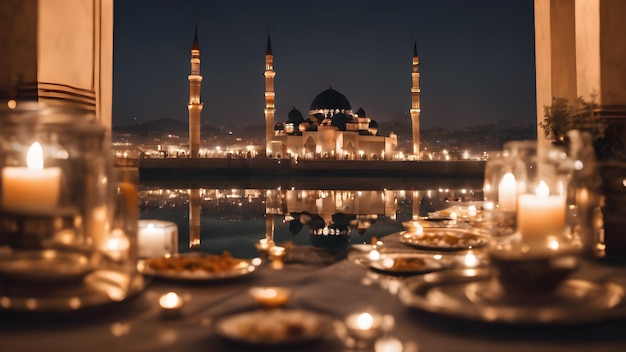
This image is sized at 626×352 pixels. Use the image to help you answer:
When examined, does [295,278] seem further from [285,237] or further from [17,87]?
[285,237]

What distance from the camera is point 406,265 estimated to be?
4.73ft

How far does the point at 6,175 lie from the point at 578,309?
3.21ft

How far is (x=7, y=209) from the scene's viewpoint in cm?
101

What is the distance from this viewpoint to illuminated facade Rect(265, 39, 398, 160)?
23344 mm

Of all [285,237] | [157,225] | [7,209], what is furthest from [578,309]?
[285,237]

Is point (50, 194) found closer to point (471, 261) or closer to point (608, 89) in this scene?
point (471, 261)

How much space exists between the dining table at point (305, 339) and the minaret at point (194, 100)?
19.4m

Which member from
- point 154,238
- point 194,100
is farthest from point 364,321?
point 194,100

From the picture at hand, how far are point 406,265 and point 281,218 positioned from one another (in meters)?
4.45

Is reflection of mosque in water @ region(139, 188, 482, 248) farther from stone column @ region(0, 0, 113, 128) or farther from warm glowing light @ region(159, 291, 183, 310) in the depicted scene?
warm glowing light @ region(159, 291, 183, 310)

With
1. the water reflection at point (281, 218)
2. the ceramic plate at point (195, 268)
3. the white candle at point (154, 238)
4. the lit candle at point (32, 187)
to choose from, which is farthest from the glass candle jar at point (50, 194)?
the water reflection at point (281, 218)

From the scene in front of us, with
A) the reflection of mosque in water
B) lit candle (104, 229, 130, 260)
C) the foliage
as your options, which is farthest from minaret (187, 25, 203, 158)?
lit candle (104, 229, 130, 260)

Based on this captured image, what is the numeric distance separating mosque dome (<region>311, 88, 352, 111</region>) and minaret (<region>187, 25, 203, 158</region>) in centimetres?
726

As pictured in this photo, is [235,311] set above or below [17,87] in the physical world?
below
